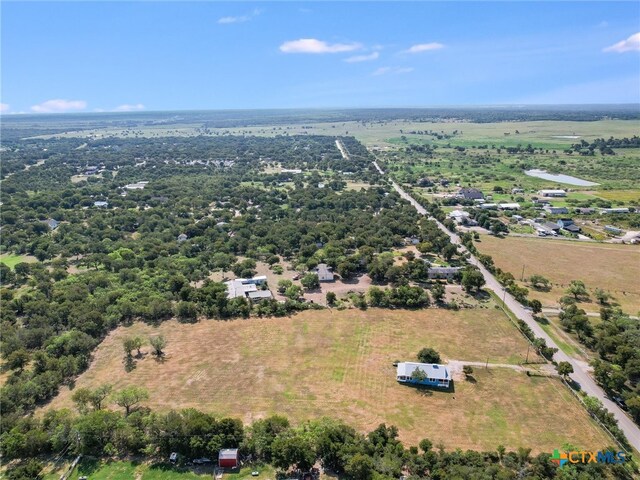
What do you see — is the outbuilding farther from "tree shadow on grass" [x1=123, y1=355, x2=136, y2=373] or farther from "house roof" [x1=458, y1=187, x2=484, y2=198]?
"tree shadow on grass" [x1=123, y1=355, x2=136, y2=373]

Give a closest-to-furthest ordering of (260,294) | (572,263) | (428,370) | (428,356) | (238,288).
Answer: (428,370) → (428,356) → (260,294) → (238,288) → (572,263)

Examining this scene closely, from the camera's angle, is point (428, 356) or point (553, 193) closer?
point (428, 356)

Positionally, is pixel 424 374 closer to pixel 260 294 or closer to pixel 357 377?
pixel 357 377

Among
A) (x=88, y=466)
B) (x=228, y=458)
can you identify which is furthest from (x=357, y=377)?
(x=88, y=466)

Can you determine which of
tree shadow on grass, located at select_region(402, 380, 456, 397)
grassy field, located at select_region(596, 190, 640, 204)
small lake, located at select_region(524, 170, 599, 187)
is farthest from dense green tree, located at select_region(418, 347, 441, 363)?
small lake, located at select_region(524, 170, 599, 187)

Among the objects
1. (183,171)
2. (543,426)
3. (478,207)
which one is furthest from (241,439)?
(183,171)

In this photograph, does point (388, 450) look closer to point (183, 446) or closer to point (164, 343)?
point (183, 446)

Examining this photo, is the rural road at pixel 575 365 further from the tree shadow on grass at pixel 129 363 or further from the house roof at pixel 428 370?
the tree shadow on grass at pixel 129 363
